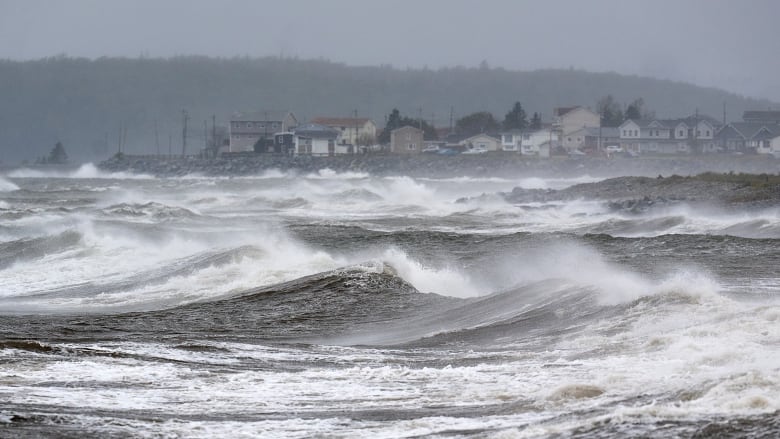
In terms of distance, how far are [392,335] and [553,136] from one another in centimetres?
12620

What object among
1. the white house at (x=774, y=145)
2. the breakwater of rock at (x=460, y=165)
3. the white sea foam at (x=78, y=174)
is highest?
the white house at (x=774, y=145)

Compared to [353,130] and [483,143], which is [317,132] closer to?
[353,130]

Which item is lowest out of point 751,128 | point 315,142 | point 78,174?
point 78,174

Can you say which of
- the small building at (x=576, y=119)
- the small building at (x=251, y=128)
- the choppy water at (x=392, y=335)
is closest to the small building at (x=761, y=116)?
the small building at (x=576, y=119)

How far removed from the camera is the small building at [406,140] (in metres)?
143

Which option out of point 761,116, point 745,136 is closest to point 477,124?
point 761,116

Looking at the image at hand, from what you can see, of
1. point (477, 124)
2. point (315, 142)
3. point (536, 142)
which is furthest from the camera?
point (477, 124)

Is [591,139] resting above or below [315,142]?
below

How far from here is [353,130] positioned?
16075cm

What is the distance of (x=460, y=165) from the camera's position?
118688 millimetres

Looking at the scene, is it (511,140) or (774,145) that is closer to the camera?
(774,145)

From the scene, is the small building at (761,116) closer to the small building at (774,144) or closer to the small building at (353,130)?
the small building at (774,144)

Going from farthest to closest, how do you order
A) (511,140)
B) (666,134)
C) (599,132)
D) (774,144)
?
(511,140) < (599,132) < (666,134) < (774,144)

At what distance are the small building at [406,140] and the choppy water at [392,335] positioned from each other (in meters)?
110
